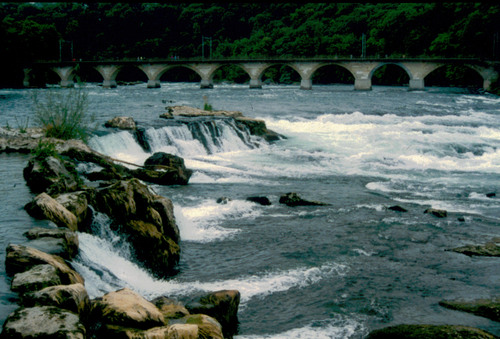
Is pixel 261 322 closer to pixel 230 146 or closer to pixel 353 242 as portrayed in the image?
pixel 353 242

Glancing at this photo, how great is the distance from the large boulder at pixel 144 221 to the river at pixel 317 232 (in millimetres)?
406

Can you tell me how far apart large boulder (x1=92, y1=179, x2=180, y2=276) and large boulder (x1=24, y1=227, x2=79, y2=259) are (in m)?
2.09

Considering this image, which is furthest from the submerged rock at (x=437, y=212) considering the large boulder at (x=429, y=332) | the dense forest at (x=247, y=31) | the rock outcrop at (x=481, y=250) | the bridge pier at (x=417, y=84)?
the dense forest at (x=247, y=31)

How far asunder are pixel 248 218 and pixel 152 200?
3.82 meters

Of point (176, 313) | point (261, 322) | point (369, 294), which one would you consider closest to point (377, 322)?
point (369, 294)

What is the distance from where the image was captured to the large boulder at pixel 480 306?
1072 cm

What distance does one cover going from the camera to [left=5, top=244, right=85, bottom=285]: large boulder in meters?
9.56

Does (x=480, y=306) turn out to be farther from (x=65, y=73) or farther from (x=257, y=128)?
(x=65, y=73)

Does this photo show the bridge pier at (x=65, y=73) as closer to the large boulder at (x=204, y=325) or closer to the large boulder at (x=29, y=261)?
the large boulder at (x=29, y=261)

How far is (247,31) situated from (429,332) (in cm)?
14875

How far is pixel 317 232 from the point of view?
16.2 meters

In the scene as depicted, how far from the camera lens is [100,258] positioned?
468 inches

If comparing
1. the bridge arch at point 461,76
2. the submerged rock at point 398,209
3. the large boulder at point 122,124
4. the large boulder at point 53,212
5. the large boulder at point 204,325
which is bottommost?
the submerged rock at point 398,209

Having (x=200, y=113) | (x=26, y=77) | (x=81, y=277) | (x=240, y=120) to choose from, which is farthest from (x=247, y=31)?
(x=81, y=277)
